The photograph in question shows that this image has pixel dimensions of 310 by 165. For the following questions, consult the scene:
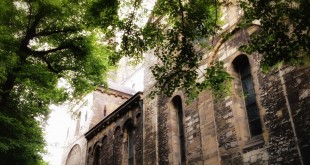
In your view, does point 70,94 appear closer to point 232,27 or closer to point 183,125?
point 183,125

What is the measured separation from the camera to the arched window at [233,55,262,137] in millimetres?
8719

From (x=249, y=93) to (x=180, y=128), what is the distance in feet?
11.6

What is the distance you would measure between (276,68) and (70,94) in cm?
867

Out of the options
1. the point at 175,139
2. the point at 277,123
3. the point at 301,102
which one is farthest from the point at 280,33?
the point at 175,139

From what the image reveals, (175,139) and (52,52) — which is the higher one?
(52,52)

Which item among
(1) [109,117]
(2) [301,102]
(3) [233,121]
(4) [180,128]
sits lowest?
→ (2) [301,102]

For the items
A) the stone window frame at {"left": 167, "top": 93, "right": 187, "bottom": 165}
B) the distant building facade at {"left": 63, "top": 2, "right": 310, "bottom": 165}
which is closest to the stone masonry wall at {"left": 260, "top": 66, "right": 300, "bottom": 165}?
the distant building facade at {"left": 63, "top": 2, "right": 310, "bottom": 165}

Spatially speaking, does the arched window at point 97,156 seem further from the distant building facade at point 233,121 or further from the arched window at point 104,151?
the distant building facade at point 233,121

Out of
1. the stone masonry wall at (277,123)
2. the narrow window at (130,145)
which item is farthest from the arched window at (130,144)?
the stone masonry wall at (277,123)

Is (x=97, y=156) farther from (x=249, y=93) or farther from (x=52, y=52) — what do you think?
(x=249, y=93)

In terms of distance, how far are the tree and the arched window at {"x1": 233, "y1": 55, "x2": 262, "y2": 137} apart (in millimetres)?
4407

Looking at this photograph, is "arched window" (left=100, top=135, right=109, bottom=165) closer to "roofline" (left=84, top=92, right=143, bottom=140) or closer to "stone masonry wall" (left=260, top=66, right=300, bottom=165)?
"roofline" (left=84, top=92, right=143, bottom=140)

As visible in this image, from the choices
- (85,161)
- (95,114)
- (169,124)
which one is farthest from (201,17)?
(95,114)

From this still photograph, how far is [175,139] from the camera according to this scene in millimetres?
11617
